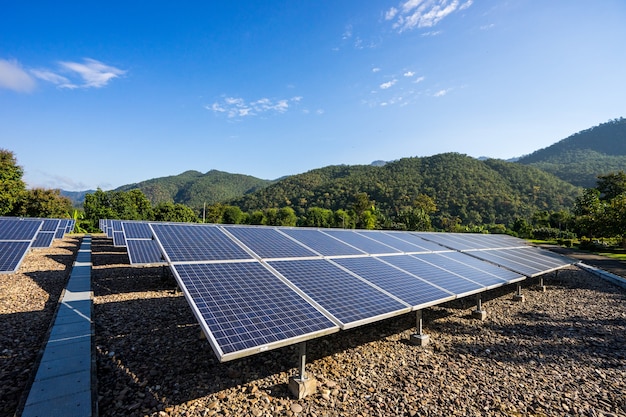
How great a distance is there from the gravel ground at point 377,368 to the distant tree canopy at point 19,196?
49.7 meters

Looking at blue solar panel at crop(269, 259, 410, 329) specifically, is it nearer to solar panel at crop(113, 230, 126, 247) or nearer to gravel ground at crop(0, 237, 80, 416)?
gravel ground at crop(0, 237, 80, 416)

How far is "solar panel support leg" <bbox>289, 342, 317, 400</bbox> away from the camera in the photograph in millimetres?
4961

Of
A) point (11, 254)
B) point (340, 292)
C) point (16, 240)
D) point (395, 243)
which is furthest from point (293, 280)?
point (16, 240)

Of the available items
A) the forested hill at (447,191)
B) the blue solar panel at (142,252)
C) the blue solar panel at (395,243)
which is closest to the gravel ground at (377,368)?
the blue solar panel at (142,252)

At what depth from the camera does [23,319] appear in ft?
26.5

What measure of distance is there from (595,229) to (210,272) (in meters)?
40.9

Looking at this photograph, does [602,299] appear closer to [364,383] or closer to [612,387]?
[612,387]

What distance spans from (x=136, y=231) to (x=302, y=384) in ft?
51.9

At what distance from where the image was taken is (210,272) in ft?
18.9

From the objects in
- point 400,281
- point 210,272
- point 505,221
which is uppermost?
point 210,272

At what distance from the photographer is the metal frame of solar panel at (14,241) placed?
9359 millimetres

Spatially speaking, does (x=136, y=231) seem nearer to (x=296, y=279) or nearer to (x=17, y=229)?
(x=17, y=229)

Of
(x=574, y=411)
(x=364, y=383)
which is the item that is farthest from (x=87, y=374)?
(x=574, y=411)

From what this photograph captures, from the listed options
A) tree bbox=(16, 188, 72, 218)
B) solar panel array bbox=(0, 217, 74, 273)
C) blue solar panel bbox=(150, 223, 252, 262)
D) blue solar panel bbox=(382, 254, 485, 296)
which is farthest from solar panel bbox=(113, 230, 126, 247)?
tree bbox=(16, 188, 72, 218)
